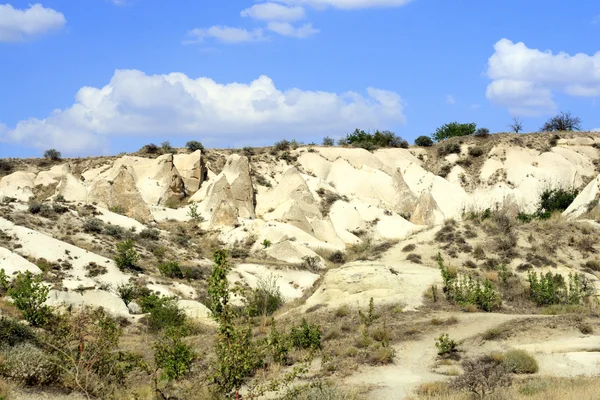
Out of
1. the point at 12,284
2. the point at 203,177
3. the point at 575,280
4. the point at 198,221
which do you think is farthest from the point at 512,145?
the point at 12,284

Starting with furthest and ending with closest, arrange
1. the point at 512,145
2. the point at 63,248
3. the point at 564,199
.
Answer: the point at 512,145
the point at 564,199
the point at 63,248

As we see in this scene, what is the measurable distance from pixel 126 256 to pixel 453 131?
55150mm

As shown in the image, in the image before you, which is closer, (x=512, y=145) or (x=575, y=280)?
(x=575, y=280)

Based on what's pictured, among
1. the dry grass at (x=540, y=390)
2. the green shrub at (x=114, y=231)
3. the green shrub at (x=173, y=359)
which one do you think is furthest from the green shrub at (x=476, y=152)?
the green shrub at (x=173, y=359)

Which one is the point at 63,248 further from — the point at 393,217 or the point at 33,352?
the point at 393,217

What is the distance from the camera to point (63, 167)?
5797cm

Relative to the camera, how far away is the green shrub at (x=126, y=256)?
3191 cm

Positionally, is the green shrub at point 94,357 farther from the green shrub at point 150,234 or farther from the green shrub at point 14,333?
the green shrub at point 150,234

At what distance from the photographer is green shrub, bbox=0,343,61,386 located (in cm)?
1325

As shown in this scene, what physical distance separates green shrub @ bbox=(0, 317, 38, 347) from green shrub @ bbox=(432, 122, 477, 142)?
68031 millimetres

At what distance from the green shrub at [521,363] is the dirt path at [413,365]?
1.37 metres

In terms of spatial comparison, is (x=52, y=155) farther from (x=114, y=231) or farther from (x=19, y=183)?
(x=114, y=231)

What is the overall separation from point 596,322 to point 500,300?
14.3 feet

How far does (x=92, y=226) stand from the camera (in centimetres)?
3784
